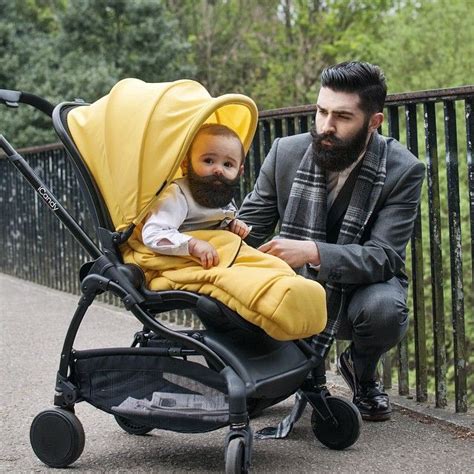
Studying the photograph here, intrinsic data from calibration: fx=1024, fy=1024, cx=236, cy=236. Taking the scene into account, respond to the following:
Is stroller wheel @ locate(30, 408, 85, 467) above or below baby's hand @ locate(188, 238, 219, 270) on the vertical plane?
below

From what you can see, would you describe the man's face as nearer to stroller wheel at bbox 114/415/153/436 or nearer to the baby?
the baby

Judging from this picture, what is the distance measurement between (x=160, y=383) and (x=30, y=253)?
21.5ft

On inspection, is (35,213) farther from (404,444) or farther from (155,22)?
(155,22)

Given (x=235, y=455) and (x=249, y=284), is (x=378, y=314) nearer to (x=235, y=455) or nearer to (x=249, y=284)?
(x=249, y=284)

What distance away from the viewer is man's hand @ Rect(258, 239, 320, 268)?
4.13 meters

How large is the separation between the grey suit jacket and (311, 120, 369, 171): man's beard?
0.15 metres

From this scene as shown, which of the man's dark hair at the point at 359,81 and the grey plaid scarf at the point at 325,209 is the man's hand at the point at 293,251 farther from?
the man's dark hair at the point at 359,81

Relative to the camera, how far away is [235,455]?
3467 mm

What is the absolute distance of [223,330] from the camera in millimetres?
3707

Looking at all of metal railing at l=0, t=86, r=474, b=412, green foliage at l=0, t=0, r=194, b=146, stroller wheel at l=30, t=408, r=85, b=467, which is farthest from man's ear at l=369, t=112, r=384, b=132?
green foliage at l=0, t=0, r=194, b=146

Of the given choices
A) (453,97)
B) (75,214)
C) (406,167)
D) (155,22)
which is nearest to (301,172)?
(406,167)

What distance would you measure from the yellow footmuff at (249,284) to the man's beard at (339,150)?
0.81 meters

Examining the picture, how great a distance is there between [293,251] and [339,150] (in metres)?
0.54

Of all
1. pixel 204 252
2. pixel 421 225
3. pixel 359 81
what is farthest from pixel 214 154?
pixel 421 225
